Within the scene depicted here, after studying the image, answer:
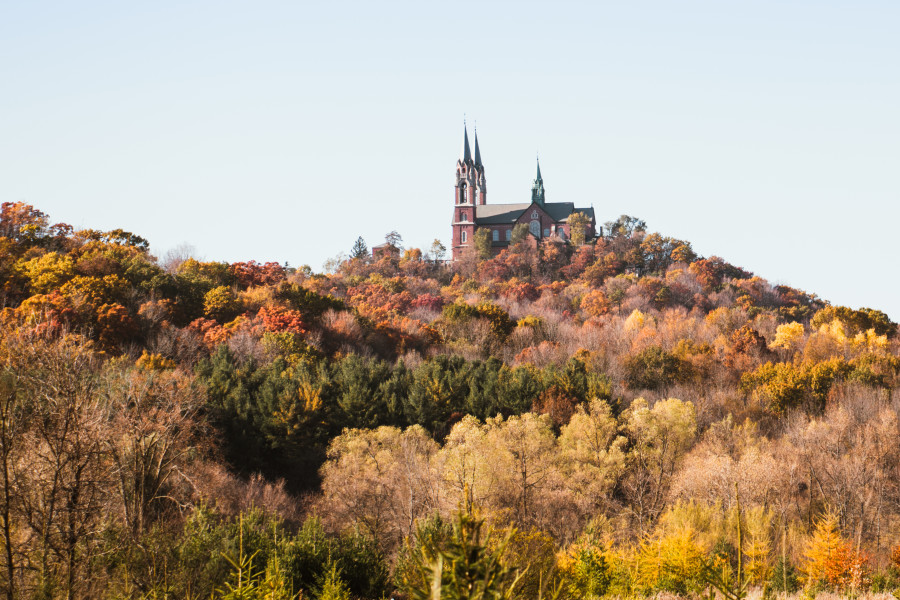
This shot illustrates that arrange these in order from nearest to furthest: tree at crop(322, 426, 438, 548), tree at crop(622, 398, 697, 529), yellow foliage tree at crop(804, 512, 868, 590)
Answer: yellow foliage tree at crop(804, 512, 868, 590) → tree at crop(322, 426, 438, 548) → tree at crop(622, 398, 697, 529)

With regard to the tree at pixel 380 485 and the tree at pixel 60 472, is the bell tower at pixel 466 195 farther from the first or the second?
the tree at pixel 60 472

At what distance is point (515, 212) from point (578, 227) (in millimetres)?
9925

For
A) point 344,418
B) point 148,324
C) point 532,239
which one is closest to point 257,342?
point 148,324

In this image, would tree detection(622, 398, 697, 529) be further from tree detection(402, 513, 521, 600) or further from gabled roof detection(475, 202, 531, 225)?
gabled roof detection(475, 202, 531, 225)

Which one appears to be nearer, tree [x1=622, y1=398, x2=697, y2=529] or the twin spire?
tree [x1=622, y1=398, x2=697, y2=529]

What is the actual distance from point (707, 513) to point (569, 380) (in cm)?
1334

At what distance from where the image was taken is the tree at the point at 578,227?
308 feet

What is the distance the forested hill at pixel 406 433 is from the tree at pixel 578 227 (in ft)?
92.6

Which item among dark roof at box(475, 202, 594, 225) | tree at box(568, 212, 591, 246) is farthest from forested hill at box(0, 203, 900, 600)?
dark roof at box(475, 202, 594, 225)

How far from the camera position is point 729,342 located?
2306 inches

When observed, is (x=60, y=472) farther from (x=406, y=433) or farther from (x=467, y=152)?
(x=467, y=152)

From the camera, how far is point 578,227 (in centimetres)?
9538

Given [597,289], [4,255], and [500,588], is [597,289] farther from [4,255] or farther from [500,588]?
[500,588]

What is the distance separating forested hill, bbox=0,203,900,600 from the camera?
19.8 meters
